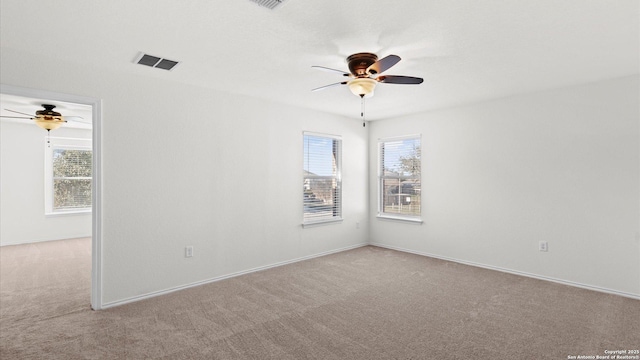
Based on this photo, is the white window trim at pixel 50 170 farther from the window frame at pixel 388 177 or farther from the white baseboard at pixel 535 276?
the white baseboard at pixel 535 276

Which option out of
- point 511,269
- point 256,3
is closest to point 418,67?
point 256,3

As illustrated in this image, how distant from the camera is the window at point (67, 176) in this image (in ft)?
22.0

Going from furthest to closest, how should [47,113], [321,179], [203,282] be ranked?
[321,179] < [47,113] < [203,282]

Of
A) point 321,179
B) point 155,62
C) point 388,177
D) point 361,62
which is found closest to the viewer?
point 361,62

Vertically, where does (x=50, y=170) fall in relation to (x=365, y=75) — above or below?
below

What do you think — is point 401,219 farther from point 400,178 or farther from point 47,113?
point 47,113

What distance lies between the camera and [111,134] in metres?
3.27

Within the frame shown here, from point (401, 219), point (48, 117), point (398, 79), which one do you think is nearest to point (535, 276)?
point (401, 219)

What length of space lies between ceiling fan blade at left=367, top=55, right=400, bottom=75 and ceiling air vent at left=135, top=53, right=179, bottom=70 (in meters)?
1.83

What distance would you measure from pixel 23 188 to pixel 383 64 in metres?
7.47

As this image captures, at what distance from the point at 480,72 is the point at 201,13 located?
2730mm

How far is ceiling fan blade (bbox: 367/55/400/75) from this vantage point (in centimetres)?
248

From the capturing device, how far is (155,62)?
3.06 metres

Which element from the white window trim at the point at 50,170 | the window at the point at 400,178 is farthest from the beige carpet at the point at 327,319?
the white window trim at the point at 50,170
